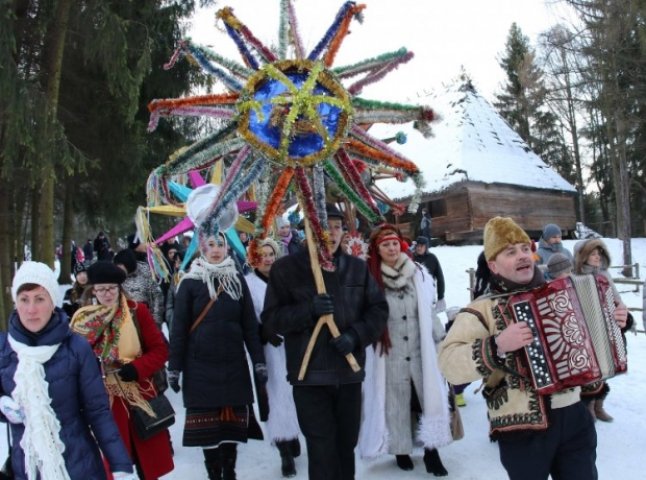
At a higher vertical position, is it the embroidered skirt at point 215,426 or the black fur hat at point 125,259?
the black fur hat at point 125,259

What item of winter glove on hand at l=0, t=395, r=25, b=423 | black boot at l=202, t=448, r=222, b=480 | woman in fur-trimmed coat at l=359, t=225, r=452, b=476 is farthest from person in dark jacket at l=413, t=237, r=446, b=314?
winter glove on hand at l=0, t=395, r=25, b=423

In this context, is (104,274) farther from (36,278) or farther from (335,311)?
(335,311)

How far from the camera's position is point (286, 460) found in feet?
14.8

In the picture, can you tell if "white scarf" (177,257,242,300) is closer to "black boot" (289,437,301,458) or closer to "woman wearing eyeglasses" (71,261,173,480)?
"woman wearing eyeglasses" (71,261,173,480)

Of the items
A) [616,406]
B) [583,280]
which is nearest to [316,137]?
[583,280]

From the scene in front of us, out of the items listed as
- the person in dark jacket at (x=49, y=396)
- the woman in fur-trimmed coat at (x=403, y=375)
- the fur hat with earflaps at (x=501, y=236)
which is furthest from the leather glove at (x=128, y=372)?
the fur hat with earflaps at (x=501, y=236)

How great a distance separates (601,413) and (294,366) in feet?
11.6

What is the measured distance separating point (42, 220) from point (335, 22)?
22.1ft

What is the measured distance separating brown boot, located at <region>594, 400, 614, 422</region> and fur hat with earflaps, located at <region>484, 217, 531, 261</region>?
346cm

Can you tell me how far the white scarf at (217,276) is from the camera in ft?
13.8

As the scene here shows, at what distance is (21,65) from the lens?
9.37m

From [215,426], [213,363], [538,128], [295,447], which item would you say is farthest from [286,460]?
[538,128]

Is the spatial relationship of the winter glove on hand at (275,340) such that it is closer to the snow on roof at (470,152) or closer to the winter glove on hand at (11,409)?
the winter glove on hand at (11,409)

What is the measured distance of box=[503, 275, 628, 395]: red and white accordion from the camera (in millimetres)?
2434
